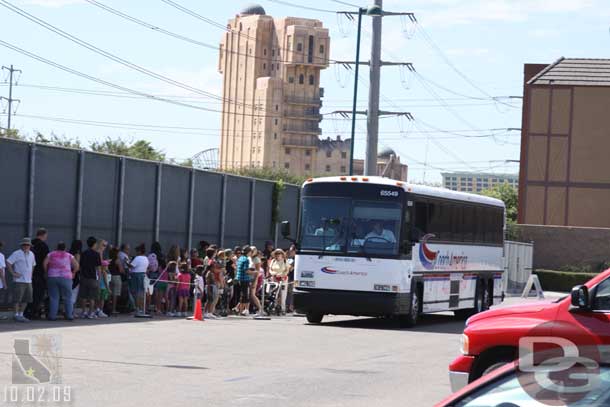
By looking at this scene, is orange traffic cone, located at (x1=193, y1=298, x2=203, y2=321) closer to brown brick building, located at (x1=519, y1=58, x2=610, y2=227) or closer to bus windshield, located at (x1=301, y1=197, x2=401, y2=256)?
bus windshield, located at (x1=301, y1=197, x2=401, y2=256)

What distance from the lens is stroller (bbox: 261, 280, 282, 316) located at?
33125mm

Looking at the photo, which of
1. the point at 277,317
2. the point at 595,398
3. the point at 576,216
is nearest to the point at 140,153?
the point at 576,216

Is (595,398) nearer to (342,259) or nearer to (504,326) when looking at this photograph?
(504,326)

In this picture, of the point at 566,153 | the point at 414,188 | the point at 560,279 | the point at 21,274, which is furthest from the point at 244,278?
the point at 566,153

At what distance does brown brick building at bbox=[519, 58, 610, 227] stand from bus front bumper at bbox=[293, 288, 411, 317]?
5822 centimetres

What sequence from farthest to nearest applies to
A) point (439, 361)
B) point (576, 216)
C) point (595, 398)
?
1. point (576, 216)
2. point (439, 361)
3. point (595, 398)

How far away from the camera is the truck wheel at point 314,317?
29.5 metres

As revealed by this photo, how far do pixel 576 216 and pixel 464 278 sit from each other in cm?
5314

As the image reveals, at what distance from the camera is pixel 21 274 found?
24891mm

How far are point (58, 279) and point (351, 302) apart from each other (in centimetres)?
663

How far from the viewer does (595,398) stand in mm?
6023

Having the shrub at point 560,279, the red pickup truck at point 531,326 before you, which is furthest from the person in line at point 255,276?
the shrub at point 560,279

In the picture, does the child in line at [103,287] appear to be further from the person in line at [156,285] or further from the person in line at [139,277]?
the person in line at [156,285]

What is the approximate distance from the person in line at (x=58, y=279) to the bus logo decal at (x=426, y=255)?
8.43 metres
